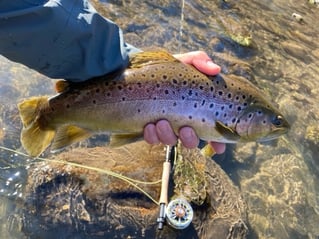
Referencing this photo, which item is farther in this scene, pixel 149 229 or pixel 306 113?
pixel 306 113

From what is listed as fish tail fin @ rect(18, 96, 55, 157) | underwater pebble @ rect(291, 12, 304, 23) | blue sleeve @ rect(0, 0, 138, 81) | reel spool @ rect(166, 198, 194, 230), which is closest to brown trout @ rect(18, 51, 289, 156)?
fish tail fin @ rect(18, 96, 55, 157)

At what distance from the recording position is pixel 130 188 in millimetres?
4789

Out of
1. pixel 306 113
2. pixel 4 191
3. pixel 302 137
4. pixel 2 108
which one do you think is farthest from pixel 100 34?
pixel 306 113

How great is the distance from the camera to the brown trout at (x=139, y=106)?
2982 mm

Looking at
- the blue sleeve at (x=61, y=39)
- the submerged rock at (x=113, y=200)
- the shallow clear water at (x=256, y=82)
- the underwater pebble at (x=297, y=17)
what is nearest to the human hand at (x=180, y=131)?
the blue sleeve at (x=61, y=39)

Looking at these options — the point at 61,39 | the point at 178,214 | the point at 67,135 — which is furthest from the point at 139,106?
the point at 178,214

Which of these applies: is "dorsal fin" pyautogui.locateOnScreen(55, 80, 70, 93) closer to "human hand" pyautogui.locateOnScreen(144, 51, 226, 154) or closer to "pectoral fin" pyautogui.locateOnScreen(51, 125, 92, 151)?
"pectoral fin" pyautogui.locateOnScreen(51, 125, 92, 151)

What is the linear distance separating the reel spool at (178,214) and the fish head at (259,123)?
1.58m

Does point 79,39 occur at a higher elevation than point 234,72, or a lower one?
higher

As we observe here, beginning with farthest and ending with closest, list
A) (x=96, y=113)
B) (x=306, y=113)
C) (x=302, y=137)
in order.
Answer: (x=306, y=113)
(x=302, y=137)
(x=96, y=113)

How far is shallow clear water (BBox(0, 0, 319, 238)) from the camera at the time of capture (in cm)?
573

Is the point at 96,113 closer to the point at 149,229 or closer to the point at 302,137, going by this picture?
the point at 149,229

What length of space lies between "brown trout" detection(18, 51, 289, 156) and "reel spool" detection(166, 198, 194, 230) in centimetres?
158

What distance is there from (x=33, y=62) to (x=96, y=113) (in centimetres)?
51
